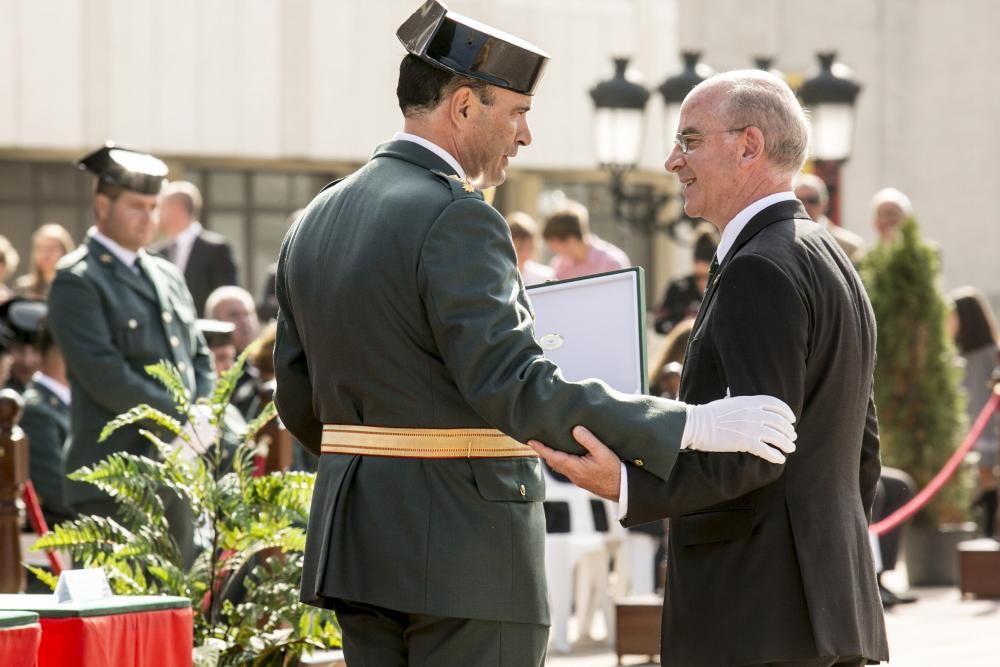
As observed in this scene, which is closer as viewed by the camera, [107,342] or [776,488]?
[776,488]

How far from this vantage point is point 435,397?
3609 mm

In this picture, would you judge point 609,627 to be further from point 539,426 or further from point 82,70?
point 82,70

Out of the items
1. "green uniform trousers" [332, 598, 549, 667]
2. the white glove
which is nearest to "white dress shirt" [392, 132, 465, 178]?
the white glove

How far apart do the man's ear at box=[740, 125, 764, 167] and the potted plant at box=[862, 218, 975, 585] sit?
7.13 meters

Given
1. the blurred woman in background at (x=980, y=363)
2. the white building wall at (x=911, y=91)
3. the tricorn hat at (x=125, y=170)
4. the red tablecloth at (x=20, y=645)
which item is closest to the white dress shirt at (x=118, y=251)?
the tricorn hat at (x=125, y=170)

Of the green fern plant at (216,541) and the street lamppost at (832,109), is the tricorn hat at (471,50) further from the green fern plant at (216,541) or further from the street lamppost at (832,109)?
the street lamppost at (832,109)

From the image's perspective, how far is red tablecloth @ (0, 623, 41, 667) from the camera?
3855 mm

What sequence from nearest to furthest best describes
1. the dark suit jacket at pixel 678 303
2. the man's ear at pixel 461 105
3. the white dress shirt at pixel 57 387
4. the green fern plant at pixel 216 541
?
the man's ear at pixel 461 105 < the green fern plant at pixel 216 541 < the white dress shirt at pixel 57 387 < the dark suit jacket at pixel 678 303

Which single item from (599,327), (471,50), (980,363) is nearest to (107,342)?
(599,327)

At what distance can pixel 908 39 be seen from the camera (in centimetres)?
2448

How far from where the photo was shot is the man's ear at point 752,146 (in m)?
3.76

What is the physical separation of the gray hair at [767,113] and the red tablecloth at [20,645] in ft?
6.02

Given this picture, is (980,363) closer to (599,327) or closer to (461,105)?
(599,327)

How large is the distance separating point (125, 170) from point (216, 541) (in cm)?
172
